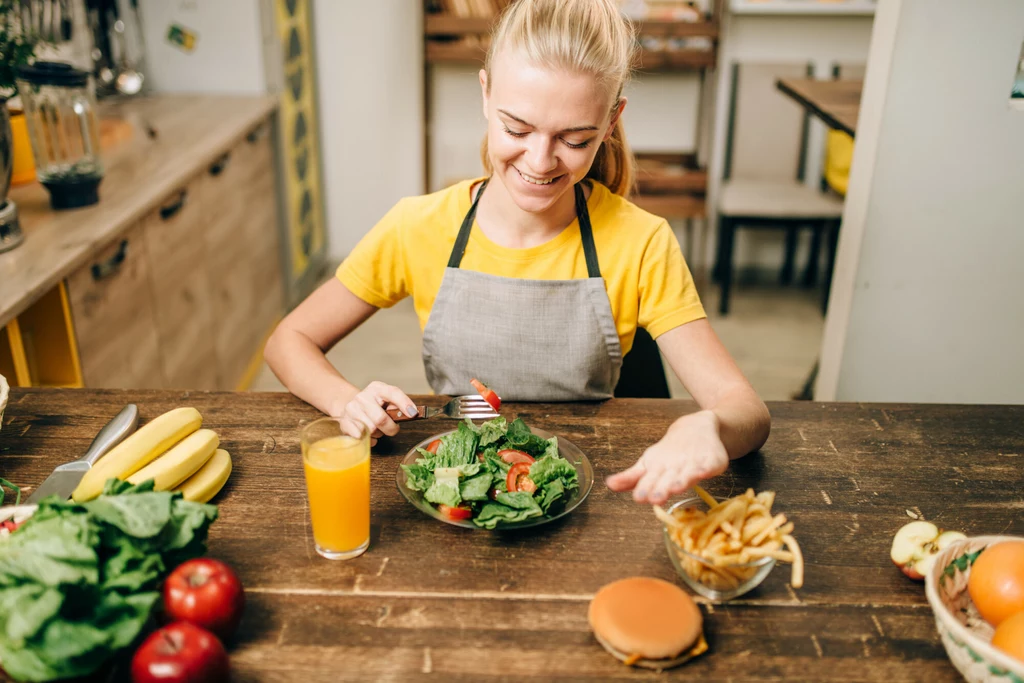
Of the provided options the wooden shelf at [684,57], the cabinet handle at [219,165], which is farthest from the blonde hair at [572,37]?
the wooden shelf at [684,57]

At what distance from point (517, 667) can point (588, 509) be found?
0.32m

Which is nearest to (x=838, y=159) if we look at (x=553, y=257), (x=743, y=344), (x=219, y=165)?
(x=743, y=344)

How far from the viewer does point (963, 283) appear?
2088 millimetres

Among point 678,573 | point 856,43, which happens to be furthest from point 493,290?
point 856,43

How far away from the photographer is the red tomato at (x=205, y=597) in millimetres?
897

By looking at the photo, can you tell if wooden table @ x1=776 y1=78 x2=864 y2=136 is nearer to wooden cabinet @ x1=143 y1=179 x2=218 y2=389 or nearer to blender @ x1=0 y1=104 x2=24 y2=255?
wooden cabinet @ x1=143 y1=179 x2=218 y2=389

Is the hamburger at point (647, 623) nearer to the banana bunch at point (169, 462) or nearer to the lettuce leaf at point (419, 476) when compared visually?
the lettuce leaf at point (419, 476)

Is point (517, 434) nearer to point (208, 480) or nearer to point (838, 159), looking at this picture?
point (208, 480)

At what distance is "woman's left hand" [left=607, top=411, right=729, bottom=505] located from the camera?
102 cm

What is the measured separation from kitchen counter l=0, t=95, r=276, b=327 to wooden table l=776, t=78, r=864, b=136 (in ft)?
6.55

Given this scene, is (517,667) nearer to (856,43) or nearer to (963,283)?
(963,283)

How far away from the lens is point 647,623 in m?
0.92

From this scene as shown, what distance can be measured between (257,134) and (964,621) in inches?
121

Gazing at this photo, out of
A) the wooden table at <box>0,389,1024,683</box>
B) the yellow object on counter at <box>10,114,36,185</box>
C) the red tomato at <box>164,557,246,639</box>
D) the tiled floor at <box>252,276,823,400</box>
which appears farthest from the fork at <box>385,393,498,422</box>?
the tiled floor at <box>252,276,823,400</box>
